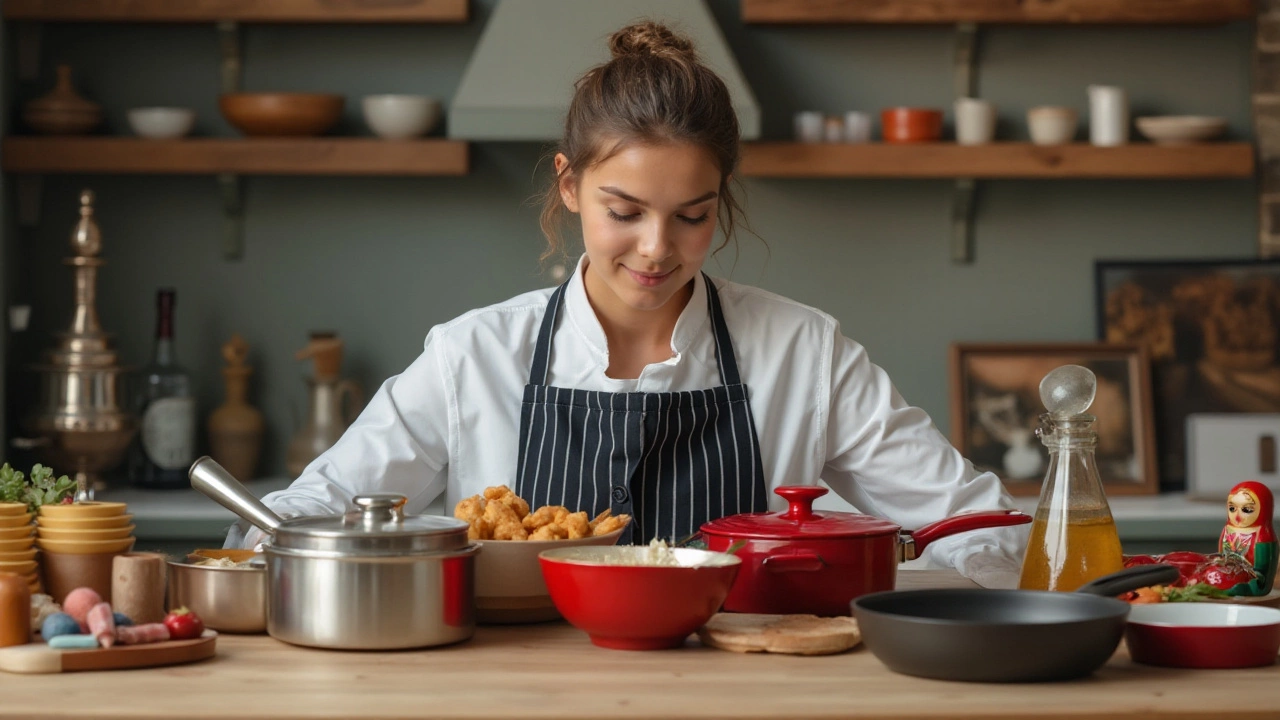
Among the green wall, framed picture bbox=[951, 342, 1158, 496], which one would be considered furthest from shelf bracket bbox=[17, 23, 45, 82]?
framed picture bbox=[951, 342, 1158, 496]

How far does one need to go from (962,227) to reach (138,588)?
9.31ft

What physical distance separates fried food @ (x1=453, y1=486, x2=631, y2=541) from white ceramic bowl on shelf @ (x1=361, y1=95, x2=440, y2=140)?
7.48 ft

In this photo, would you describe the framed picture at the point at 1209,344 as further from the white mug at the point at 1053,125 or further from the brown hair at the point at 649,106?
the brown hair at the point at 649,106

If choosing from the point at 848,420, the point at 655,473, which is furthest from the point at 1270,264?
the point at 655,473

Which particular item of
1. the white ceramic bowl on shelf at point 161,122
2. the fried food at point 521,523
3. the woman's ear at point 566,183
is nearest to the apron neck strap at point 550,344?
the woman's ear at point 566,183

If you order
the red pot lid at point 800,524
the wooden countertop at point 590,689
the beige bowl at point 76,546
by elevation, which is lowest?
the wooden countertop at point 590,689

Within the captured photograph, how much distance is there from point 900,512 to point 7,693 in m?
1.24

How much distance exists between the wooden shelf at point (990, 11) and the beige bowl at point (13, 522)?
2.58 meters

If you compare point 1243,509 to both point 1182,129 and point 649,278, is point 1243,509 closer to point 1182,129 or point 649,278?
point 649,278

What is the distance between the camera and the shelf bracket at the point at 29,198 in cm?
368

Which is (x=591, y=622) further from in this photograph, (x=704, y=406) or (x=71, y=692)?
(x=704, y=406)

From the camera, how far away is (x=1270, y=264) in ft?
12.2

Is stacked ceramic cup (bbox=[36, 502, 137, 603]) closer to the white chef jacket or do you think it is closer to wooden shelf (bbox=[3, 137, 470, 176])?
the white chef jacket

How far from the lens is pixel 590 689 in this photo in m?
1.11
